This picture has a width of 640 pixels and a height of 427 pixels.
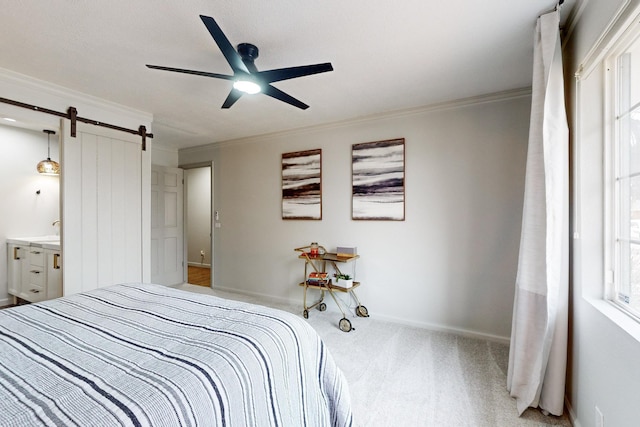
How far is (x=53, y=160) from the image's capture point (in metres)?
3.95

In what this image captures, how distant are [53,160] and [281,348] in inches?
183

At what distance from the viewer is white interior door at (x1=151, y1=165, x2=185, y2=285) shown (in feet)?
14.6

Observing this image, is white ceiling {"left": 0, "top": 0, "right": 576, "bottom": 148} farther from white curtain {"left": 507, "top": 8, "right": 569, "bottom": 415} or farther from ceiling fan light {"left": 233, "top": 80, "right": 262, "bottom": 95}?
white curtain {"left": 507, "top": 8, "right": 569, "bottom": 415}

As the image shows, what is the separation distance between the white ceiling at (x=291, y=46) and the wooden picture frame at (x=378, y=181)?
48cm

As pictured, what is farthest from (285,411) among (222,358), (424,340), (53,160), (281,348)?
(53,160)

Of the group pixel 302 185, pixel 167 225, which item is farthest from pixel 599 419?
pixel 167 225

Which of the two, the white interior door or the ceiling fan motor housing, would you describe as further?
the white interior door

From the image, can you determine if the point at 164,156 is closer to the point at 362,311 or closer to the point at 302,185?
the point at 302,185

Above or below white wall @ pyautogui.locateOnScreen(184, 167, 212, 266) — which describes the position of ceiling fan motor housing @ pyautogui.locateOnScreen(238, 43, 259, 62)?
above

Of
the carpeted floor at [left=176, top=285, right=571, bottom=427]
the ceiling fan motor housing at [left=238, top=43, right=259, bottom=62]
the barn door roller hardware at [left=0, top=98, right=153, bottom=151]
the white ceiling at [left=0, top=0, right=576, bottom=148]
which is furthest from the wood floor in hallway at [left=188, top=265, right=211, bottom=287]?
the ceiling fan motor housing at [left=238, top=43, right=259, bottom=62]

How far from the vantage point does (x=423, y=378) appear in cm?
213

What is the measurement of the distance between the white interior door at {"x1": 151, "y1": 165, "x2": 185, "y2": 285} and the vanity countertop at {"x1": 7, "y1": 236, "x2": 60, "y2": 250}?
3.85 feet

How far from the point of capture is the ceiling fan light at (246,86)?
1906 mm

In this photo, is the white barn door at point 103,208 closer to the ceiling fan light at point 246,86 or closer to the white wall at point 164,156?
the white wall at point 164,156
